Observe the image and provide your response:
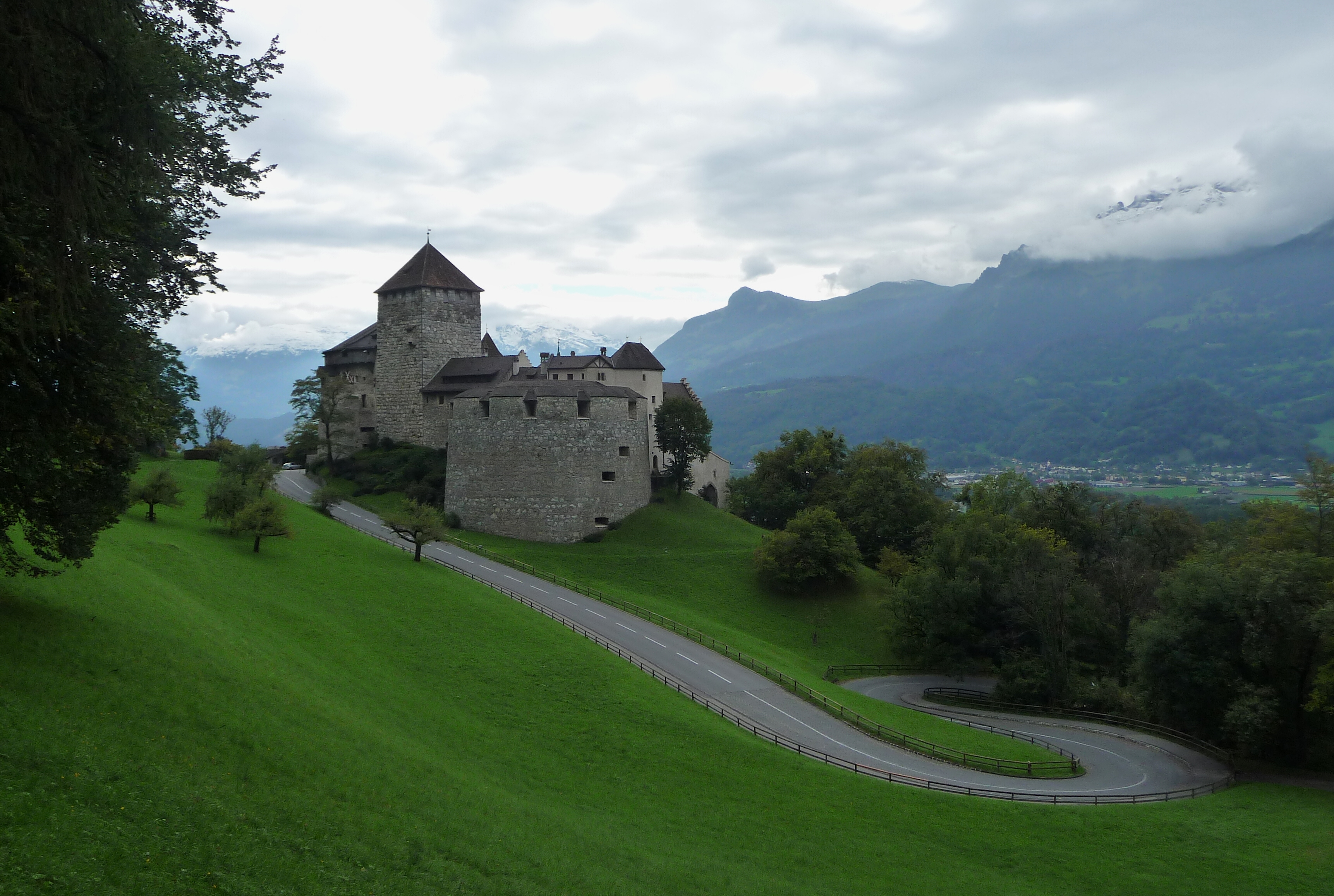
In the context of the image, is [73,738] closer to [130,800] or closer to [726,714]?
[130,800]

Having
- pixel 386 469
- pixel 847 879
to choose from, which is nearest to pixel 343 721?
pixel 847 879

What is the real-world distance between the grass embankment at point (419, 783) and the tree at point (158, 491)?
202 cm

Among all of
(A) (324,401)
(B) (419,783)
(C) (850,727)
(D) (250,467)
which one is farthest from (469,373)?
(B) (419,783)

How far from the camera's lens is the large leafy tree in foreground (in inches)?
447

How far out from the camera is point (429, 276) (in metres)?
68.9

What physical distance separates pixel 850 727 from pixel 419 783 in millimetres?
20084

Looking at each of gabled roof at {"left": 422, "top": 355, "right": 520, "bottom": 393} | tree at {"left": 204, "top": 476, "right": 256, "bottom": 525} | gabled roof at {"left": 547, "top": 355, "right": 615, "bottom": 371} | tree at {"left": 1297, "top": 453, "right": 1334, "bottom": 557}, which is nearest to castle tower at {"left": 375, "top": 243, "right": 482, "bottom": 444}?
gabled roof at {"left": 422, "top": 355, "right": 520, "bottom": 393}

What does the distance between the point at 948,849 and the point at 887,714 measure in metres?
13.1

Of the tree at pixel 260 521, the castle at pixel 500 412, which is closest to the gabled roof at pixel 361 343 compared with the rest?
the castle at pixel 500 412

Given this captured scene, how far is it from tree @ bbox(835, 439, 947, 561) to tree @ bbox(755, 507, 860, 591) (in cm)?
746

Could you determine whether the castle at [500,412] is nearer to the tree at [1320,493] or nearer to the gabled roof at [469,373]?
the gabled roof at [469,373]

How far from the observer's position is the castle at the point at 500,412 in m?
57.5

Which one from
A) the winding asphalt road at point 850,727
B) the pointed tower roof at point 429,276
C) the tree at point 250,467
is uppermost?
the pointed tower roof at point 429,276

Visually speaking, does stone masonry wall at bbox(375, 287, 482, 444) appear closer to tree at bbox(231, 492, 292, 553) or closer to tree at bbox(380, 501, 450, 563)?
tree at bbox(380, 501, 450, 563)
